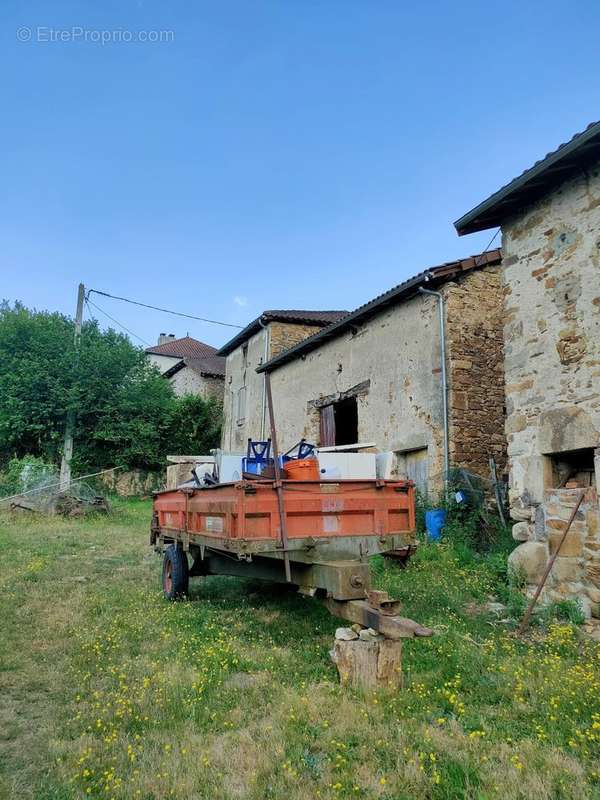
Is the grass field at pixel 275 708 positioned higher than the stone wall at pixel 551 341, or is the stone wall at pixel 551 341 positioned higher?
the stone wall at pixel 551 341

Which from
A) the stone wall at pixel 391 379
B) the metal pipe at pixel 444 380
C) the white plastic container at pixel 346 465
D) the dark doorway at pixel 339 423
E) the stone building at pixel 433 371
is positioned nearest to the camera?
the white plastic container at pixel 346 465

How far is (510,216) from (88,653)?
6.61 m

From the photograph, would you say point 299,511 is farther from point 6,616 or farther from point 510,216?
point 510,216

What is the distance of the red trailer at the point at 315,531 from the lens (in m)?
3.94

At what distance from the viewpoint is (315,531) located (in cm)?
462

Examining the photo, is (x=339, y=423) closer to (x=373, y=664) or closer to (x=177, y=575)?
(x=177, y=575)

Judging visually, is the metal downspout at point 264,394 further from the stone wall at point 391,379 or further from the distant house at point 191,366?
the distant house at point 191,366

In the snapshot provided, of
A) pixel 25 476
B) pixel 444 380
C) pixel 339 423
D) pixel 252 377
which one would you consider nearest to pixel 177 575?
pixel 444 380

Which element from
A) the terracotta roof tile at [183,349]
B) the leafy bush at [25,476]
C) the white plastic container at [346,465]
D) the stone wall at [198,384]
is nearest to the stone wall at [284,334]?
the leafy bush at [25,476]

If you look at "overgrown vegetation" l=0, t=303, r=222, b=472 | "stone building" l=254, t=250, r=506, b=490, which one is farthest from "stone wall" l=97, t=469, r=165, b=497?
"stone building" l=254, t=250, r=506, b=490

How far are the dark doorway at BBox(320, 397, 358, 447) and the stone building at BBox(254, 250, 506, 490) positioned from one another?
1101 mm

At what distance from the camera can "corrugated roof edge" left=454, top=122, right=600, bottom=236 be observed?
5.32 metres

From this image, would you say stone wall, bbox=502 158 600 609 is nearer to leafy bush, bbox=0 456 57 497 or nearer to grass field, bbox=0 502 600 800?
grass field, bbox=0 502 600 800

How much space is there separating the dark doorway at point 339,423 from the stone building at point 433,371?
3.61 ft
